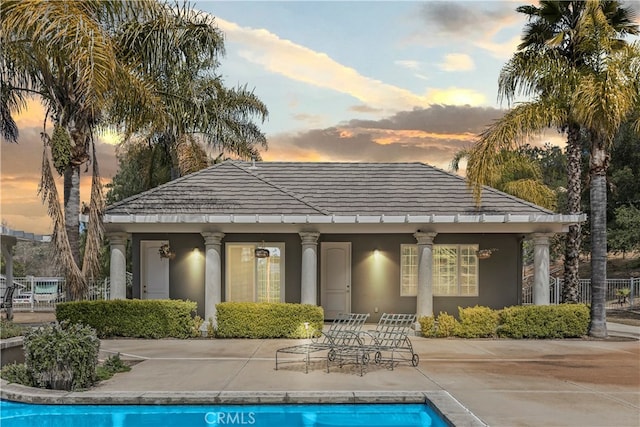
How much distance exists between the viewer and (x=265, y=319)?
47.8 ft

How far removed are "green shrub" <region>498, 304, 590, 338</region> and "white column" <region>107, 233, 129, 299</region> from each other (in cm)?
1002

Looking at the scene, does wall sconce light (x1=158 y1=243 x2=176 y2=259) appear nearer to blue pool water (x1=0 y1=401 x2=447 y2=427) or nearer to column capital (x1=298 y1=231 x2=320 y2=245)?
column capital (x1=298 y1=231 x2=320 y2=245)

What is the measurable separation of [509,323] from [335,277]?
543 cm

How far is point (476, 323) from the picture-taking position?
14789mm

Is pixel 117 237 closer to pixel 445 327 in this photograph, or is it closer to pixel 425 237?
pixel 425 237

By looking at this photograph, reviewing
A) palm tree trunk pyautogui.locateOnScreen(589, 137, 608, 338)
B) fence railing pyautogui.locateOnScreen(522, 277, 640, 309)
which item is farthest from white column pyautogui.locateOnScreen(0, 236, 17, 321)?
fence railing pyautogui.locateOnScreen(522, 277, 640, 309)

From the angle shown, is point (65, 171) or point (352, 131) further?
point (352, 131)

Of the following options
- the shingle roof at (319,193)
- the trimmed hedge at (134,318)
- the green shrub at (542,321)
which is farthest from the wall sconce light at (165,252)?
the green shrub at (542,321)

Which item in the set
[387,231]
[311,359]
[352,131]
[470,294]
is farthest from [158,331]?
[352,131]

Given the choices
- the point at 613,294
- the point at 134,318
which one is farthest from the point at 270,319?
the point at 613,294

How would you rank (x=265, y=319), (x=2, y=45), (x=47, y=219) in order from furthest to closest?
(x=265, y=319) → (x=47, y=219) → (x=2, y=45)

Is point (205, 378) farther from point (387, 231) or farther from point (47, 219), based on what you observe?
point (387, 231)

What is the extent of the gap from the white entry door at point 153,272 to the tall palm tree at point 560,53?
36.9 feet

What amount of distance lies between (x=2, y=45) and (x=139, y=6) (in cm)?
299
